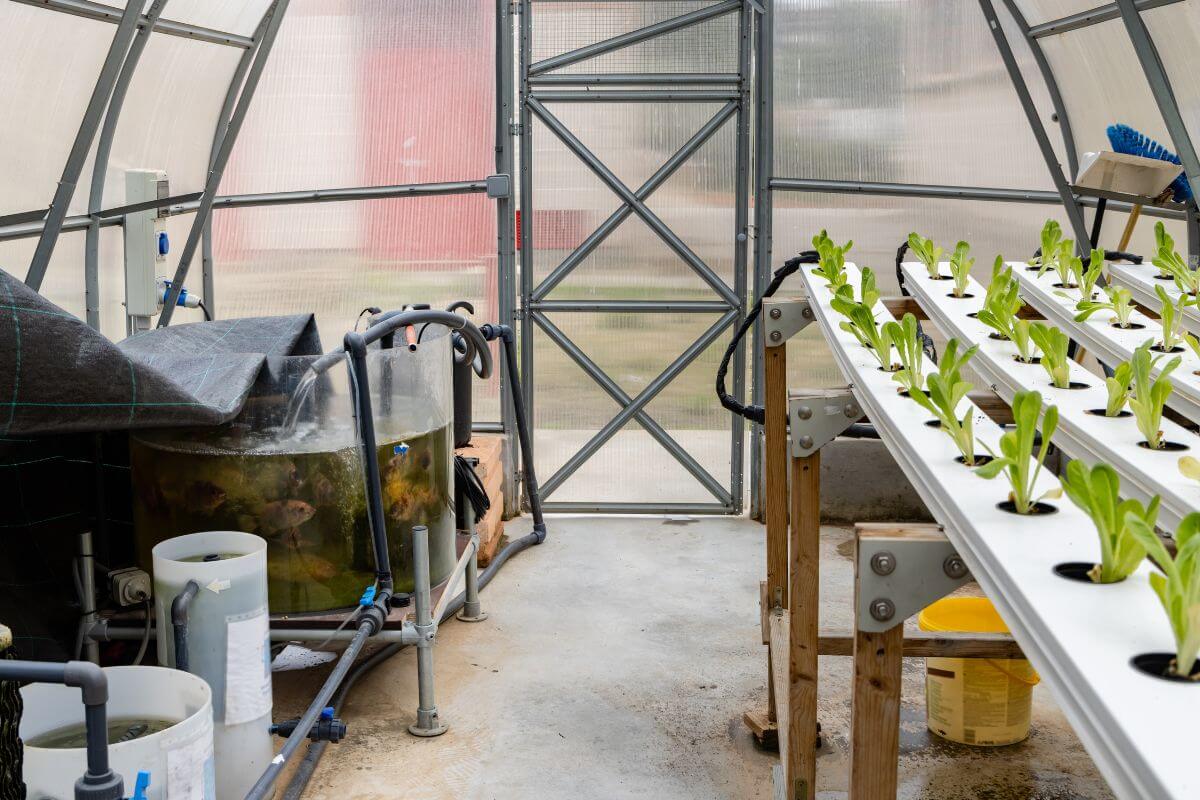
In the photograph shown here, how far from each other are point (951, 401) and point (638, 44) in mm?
4833

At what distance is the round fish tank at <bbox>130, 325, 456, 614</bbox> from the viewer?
332 centimetres

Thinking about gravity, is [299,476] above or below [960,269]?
below

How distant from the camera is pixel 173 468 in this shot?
333cm

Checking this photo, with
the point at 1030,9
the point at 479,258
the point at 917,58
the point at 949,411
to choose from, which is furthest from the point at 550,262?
the point at 949,411

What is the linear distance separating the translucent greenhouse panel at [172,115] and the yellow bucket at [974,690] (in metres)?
3.54

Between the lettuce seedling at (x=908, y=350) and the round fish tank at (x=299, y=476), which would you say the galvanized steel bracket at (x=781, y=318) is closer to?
the lettuce seedling at (x=908, y=350)

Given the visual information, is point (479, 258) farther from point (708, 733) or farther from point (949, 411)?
point (949, 411)

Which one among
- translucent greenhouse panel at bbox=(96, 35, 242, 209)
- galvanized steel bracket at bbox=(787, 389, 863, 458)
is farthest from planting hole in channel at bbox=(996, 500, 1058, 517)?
translucent greenhouse panel at bbox=(96, 35, 242, 209)

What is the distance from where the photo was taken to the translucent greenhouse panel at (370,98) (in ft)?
19.2

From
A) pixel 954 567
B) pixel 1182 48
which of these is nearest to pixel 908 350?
pixel 954 567

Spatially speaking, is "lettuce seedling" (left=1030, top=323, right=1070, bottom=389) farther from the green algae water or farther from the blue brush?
the blue brush

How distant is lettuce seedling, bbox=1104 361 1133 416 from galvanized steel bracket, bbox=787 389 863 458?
0.71 metres

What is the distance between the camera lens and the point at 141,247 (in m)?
4.68

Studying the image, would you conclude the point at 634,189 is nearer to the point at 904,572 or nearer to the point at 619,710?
the point at 619,710
